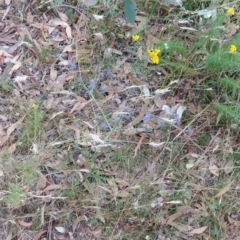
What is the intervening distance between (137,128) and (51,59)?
0.48 meters

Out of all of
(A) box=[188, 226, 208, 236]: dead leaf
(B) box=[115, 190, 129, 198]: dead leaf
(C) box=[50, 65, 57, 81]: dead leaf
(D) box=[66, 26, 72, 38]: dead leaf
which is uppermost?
(D) box=[66, 26, 72, 38]: dead leaf

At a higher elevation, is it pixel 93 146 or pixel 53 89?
pixel 53 89

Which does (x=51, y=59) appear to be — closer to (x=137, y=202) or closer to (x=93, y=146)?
(x=93, y=146)

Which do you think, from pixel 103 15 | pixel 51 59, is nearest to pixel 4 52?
pixel 51 59

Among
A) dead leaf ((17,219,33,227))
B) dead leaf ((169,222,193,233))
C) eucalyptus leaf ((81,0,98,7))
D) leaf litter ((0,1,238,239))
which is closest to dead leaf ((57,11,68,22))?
leaf litter ((0,1,238,239))

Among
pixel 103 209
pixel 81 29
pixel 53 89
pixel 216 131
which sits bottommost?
pixel 103 209

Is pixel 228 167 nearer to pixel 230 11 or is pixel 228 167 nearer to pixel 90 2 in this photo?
pixel 230 11

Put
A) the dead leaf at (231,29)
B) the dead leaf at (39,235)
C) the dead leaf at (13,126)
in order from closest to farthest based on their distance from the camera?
the dead leaf at (39,235), the dead leaf at (13,126), the dead leaf at (231,29)

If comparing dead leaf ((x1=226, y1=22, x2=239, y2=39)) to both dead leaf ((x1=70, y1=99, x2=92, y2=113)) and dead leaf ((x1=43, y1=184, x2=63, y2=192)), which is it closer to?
dead leaf ((x1=70, y1=99, x2=92, y2=113))

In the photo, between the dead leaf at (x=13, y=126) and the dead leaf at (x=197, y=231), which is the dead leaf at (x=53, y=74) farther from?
the dead leaf at (x=197, y=231)

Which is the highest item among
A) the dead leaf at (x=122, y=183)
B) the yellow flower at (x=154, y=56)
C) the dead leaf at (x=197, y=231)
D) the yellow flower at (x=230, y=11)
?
the yellow flower at (x=230, y=11)

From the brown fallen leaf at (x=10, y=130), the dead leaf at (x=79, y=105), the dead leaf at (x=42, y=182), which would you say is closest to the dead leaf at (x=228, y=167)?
the dead leaf at (x=79, y=105)

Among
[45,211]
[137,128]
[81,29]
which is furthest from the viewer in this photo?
[81,29]

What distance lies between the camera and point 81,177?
181cm
